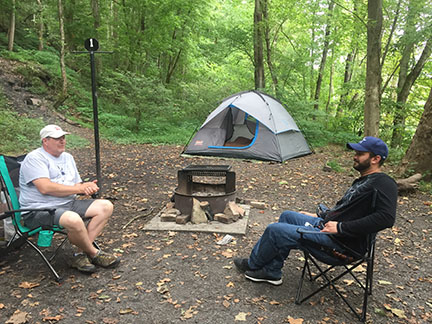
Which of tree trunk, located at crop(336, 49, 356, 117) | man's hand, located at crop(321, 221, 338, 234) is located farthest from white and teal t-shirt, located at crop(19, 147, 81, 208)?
tree trunk, located at crop(336, 49, 356, 117)

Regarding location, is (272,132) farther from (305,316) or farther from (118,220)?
(305,316)

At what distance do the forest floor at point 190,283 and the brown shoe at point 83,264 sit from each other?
0.05 m

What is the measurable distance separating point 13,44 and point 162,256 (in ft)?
43.1

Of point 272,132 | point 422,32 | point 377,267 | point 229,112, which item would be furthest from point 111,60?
point 377,267

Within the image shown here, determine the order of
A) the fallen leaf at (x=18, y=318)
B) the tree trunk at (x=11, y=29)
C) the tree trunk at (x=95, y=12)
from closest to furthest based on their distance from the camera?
the fallen leaf at (x=18, y=318) < the tree trunk at (x=11, y=29) < the tree trunk at (x=95, y=12)

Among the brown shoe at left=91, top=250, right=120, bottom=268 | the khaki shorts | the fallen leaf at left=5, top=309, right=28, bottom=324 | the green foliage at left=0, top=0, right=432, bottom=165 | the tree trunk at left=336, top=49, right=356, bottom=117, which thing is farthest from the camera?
the tree trunk at left=336, top=49, right=356, bottom=117

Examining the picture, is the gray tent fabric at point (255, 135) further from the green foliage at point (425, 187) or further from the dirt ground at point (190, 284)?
the dirt ground at point (190, 284)

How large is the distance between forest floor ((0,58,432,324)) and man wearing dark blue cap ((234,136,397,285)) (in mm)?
232

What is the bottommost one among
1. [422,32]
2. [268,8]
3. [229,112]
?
[229,112]

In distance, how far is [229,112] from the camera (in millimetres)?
9133

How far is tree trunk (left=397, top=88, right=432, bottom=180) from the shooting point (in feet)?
17.9

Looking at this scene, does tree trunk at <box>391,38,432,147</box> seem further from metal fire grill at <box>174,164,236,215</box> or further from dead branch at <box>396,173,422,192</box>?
metal fire grill at <box>174,164,236,215</box>

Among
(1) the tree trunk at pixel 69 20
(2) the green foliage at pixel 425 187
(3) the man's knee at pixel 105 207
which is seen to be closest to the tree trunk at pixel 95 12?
(1) the tree trunk at pixel 69 20

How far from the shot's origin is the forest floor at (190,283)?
225cm
